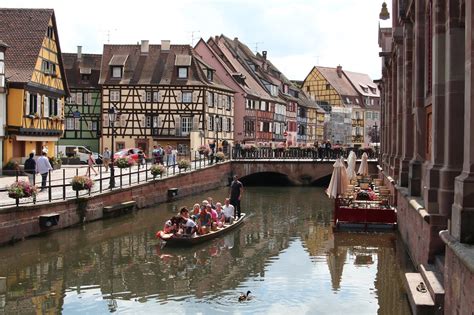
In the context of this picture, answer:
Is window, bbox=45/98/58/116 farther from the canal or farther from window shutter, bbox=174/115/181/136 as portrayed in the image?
window shutter, bbox=174/115/181/136

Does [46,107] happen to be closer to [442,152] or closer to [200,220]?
[200,220]

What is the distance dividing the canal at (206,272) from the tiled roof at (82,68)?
38124 mm

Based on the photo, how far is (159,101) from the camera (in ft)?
210

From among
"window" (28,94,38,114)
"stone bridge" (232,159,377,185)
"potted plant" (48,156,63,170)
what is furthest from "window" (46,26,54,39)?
"stone bridge" (232,159,377,185)

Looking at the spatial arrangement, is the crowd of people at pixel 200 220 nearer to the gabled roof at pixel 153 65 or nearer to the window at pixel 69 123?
the gabled roof at pixel 153 65

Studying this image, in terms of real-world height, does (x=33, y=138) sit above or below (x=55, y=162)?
above

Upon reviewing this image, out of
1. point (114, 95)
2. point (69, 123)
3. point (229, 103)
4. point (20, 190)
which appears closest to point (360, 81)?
point (229, 103)

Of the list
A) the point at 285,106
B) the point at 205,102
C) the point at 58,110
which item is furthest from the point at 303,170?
the point at 285,106

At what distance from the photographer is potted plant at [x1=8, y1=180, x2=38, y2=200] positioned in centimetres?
2323

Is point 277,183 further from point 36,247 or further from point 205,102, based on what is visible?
point 36,247

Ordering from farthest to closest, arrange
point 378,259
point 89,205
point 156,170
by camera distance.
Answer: point 156,170, point 89,205, point 378,259

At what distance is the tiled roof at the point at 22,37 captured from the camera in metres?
41.5

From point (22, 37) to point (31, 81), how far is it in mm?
3738

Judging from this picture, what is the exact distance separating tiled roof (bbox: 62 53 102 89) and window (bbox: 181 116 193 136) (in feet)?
28.1
